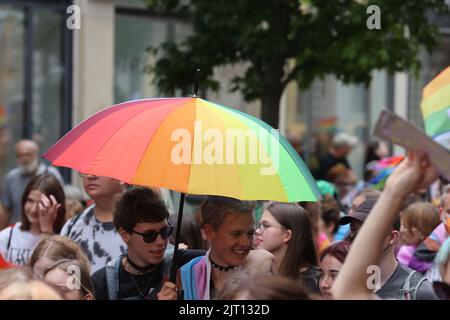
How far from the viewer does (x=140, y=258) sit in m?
4.85

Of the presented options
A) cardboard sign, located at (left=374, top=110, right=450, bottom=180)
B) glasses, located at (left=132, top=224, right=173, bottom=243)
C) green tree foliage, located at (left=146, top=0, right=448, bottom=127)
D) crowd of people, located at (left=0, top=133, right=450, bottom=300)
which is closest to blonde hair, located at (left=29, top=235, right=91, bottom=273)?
crowd of people, located at (left=0, top=133, right=450, bottom=300)

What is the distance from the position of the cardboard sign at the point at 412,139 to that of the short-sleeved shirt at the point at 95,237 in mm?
3176

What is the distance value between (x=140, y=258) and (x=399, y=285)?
131cm

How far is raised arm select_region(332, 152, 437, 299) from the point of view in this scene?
116 inches

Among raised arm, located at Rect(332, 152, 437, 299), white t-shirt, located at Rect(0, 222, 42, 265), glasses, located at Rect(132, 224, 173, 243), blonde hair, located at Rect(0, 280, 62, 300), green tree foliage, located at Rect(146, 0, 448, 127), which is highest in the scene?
green tree foliage, located at Rect(146, 0, 448, 127)

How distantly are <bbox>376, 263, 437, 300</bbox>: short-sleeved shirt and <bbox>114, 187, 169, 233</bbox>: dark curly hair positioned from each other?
1.19m

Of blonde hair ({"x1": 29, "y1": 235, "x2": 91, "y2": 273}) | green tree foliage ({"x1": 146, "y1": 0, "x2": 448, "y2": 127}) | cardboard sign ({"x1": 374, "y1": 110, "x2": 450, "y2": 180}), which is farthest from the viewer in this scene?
green tree foliage ({"x1": 146, "y1": 0, "x2": 448, "y2": 127})

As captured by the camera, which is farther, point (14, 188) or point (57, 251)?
point (14, 188)

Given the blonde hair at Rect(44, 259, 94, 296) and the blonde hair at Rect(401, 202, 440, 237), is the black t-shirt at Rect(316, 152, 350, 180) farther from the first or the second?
the blonde hair at Rect(44, 259, 94, 296)

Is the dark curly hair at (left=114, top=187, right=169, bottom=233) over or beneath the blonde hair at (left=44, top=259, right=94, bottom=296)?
over

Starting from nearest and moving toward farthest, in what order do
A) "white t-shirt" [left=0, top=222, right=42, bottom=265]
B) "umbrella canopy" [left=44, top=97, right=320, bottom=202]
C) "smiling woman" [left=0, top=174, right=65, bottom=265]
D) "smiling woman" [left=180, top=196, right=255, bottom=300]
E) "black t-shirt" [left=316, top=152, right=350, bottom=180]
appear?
"umbrella canopy" [left=44, top=97, right=320, bottom=202] → "smiling woman" [left=180, top=196, right=255, bottom=300] → "white t-shirt" [left=0, top=222, right=42, bottom=265] → "smiling woman" [left=0, top=174, right=65, bottom=265] → "black t-shirt" [left=316, top=152, right=350, bottom=180]

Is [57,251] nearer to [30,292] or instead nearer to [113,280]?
[113,280]

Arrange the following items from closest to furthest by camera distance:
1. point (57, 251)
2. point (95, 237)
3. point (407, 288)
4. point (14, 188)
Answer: point (407, 288) → point (57, 251) → point (95, 237) → point (14, 188)

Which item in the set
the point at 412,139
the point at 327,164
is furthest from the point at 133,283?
the point at 327,164
